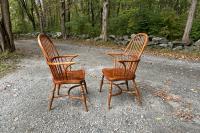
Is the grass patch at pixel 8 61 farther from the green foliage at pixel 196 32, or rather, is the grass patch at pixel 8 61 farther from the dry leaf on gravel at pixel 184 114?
the green foliage at pixel 196 32

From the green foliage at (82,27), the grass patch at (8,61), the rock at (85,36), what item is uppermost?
the green foliage at (82,27)

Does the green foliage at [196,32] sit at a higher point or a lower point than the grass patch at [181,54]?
higher

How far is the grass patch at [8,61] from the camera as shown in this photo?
18.2 ft

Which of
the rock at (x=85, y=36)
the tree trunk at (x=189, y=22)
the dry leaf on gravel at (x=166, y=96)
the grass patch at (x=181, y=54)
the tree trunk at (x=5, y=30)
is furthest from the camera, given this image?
the rock at (x=85, y=36)

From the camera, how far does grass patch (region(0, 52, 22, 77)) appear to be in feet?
18.2

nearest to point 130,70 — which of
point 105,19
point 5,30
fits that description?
point 5,30

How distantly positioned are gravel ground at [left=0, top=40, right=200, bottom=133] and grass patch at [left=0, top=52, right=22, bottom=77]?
0.40 meters

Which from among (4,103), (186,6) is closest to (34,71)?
(4,103)

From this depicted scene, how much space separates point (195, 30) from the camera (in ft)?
33.8

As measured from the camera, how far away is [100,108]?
342 centimetres

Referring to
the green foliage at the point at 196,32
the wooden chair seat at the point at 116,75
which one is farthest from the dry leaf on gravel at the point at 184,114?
the green foliage at the point at 196,32

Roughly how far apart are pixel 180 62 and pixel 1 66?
5.17 meters

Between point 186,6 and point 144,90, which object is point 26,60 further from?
point 186,6

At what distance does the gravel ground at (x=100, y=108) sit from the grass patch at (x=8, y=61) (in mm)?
401
